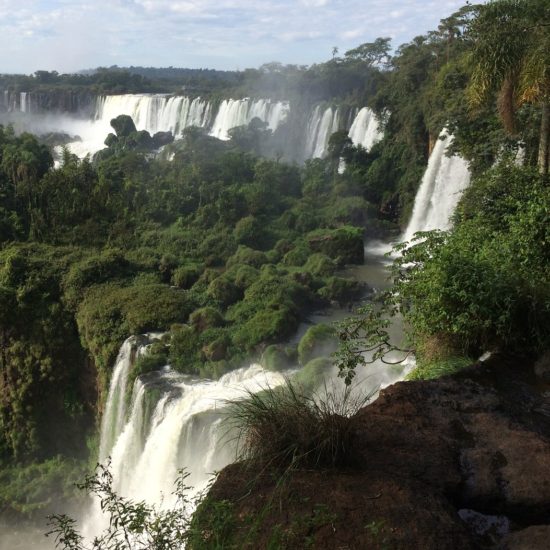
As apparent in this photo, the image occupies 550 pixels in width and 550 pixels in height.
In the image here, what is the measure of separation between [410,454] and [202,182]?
24.8m

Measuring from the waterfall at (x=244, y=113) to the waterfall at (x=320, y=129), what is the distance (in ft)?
10.6

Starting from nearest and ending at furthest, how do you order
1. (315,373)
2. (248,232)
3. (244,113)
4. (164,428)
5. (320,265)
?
1. (315,373)
2. (164,428)
3. (320,265)
4. (248,232)
5. (244,113)

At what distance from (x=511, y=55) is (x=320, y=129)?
26228 millimetres

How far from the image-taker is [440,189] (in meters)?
21.2

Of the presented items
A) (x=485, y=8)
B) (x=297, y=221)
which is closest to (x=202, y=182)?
(x=297, y=221)

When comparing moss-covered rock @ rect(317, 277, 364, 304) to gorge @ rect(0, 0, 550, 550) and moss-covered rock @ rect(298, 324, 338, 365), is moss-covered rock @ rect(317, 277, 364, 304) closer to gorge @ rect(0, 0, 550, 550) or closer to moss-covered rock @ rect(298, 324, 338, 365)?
gorge @ rect(0, 0, 550, 550)

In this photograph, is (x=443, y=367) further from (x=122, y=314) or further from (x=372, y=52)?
(x=372, y=52)

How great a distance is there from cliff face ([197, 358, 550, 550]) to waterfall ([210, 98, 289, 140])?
1387 inches

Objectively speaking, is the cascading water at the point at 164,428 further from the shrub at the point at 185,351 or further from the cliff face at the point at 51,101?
the cliff face at the point at 51,101

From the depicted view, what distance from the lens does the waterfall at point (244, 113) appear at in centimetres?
3922

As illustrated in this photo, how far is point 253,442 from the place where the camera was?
3.97 meters

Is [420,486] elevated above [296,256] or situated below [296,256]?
above

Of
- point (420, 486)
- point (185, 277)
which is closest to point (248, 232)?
point (185, 277)

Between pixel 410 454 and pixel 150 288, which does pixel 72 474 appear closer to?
pixel 150 288
